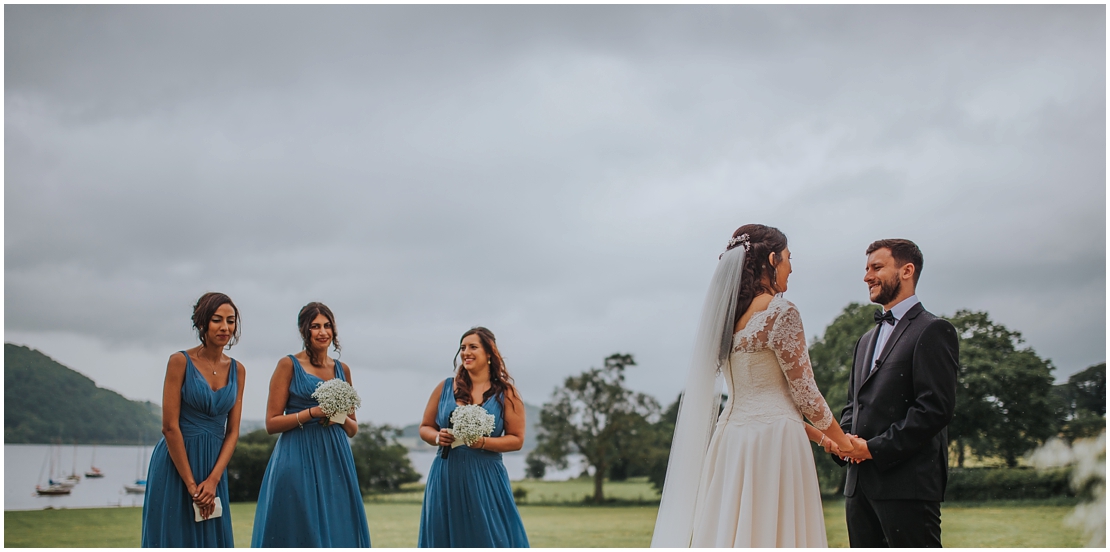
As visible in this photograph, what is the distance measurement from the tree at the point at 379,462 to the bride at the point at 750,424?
822 cm

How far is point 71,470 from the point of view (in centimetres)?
936

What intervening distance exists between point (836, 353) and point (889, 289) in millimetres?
5480

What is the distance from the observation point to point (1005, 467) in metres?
8.16

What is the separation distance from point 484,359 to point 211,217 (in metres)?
5.70

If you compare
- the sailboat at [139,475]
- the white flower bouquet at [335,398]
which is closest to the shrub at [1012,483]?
the white flower bouquet at [335,398]

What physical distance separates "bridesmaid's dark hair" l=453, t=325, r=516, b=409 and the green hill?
19.3 ft

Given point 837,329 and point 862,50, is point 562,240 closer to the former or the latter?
point 837,329

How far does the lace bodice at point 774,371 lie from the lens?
3162 millimetres

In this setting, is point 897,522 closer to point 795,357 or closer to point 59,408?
point 795,357

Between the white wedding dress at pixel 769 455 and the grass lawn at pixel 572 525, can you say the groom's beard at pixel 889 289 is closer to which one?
the white wedding dress at pixel 769 455

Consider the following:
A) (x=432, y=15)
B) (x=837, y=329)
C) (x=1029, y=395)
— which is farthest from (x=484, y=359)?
(x=1029, y=395)

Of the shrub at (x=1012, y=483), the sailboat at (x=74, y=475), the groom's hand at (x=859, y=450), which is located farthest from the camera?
the sailboat at (x=74, y=475)

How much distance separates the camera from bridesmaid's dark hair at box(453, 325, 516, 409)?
14.9ft

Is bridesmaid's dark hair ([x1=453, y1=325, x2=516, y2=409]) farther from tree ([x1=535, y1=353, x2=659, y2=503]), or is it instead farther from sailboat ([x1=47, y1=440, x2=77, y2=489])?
sailboat ([x1=47, y1=440, x2=77, y2=489])
